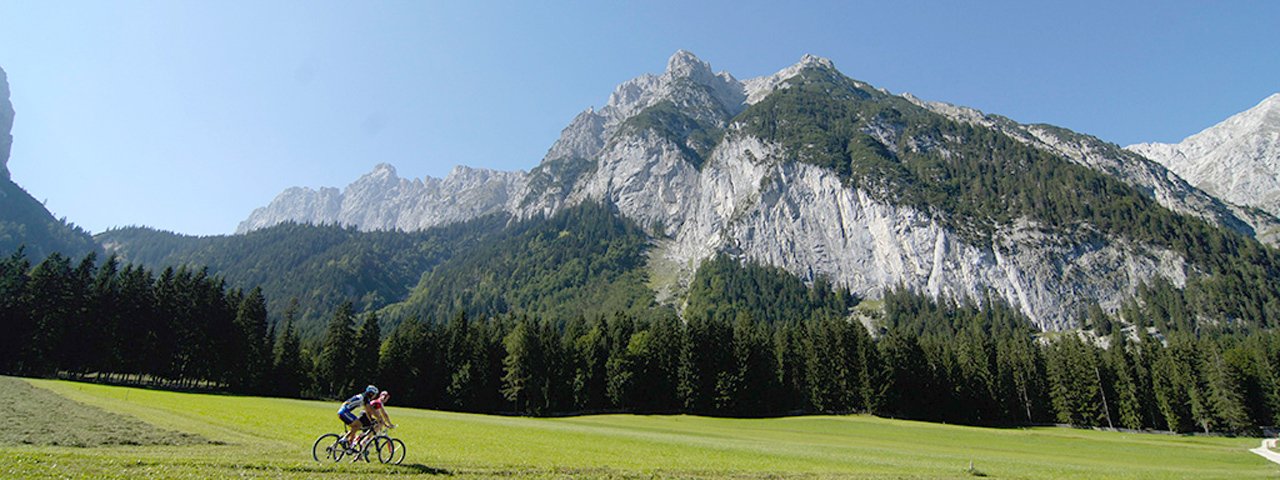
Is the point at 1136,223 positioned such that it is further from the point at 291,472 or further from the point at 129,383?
the point at 129,383

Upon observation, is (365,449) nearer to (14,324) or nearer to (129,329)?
(129,329)

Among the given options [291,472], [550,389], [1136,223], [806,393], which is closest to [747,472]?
[291,472]

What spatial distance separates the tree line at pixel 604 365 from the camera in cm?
7725

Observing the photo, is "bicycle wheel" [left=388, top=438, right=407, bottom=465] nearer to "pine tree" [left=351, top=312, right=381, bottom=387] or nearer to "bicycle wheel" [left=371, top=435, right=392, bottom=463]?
"bicycle wheel" [left=371, top=435, right=392, bottom=463]

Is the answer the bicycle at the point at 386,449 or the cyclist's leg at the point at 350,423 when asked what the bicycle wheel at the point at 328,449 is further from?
the bicycle at the point at 386,449

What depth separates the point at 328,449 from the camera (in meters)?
19.5

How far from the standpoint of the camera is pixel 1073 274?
7215 inches

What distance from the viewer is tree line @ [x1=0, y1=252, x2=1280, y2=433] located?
253 ft

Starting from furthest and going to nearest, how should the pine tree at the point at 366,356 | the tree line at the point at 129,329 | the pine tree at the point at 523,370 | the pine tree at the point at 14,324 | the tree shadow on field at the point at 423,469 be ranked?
the pine tree at the point at 366,356 → the pine tree at the point at 523,370 → the tree line at the point at 129,329 → the pine tree at the point at 14,324 → the tree shadow on field at the point at 423,469

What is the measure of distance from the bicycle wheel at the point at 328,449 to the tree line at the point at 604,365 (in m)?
61.8

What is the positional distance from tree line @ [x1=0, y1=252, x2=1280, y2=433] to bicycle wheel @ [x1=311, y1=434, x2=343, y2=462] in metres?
61.8

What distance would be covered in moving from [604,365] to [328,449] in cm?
6881

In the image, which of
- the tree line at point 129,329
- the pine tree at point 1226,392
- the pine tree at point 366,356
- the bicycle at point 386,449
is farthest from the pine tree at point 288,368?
the pine tree at point 1226,392

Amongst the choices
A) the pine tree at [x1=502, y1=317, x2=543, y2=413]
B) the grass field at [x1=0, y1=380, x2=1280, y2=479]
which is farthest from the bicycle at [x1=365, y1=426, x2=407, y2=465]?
the pine tree at [x1=502, y1=317, x2=543, y2=413]
